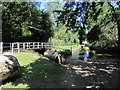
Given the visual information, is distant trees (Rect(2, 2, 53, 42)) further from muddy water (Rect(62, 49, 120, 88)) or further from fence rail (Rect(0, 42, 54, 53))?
muddy water (Rect(62, 49, 120, 88))

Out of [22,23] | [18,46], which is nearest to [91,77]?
[18,46]

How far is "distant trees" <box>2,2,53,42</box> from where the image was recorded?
1362 centimetres

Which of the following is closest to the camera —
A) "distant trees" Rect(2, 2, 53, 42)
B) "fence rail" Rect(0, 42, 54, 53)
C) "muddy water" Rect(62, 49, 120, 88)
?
"muddy water" Rect(62, 49, 120, 88)

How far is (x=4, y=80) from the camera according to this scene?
4852 millimetres

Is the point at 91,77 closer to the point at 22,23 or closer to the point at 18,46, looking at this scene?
the point at 18,46

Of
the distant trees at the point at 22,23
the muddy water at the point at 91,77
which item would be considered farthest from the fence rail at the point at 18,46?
the muddy water at the point at 91,77

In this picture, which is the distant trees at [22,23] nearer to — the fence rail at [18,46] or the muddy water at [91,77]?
the fence rail at [18,46]

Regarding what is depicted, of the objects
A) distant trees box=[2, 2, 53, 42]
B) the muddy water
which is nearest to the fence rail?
distant trees box=[2, 2, 53, 42]

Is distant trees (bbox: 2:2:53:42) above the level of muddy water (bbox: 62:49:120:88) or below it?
above

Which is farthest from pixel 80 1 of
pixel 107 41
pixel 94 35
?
pixel 107 41

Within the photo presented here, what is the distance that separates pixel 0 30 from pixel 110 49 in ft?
58.8

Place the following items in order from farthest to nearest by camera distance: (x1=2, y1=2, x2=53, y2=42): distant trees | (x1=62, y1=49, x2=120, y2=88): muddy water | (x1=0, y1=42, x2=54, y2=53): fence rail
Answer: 1. (x1=2, y1=2, x2=53, y2=42): distant trees
2. (x1=0, y1=42, x2=54, y2=53): fence rail
3. (x1=62, y1=49, x2=120, y2=88): muddy water

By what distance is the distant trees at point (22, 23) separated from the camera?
13.6 meters

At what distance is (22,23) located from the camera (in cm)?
1608
